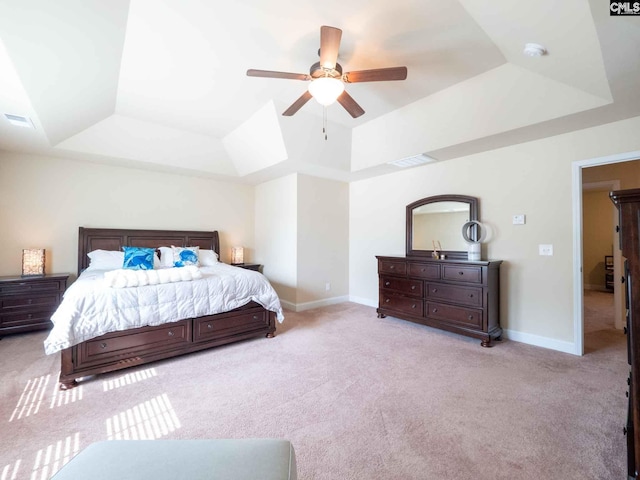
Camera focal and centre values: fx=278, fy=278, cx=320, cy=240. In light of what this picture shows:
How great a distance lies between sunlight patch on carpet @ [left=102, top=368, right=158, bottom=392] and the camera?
7.93ft

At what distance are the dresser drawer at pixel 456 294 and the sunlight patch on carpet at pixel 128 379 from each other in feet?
11.0

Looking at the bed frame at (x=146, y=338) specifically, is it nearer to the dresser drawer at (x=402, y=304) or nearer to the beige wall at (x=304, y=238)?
the beige wall at (x=304, y=238)

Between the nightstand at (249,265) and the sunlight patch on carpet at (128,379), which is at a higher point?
the nightstand at (249,265)

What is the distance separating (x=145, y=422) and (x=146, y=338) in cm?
102

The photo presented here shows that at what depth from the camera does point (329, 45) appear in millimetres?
2084

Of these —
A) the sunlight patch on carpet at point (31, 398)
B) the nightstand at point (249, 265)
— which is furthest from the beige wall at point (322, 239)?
the sunlight patch on carpet at point (31, 398)

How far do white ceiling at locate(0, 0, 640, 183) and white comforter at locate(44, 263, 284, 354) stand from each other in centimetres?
185

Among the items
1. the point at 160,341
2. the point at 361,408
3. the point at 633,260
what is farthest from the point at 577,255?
the point at 160,341

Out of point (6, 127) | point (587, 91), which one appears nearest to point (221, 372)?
point (6, 127)

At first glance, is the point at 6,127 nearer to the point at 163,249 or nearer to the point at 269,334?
the point at 163,249

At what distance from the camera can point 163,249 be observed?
443cm

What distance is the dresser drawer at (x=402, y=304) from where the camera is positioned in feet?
12.9

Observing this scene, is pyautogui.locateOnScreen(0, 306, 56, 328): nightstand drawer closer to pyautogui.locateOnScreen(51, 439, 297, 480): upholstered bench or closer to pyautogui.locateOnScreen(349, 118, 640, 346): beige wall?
pyautogui.locateOnScreen(51, 439, 297, 480): upholstered bench

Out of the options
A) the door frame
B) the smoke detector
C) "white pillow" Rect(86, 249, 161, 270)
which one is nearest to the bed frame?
"white pillow" Rect(86, 249, 161, 270)
